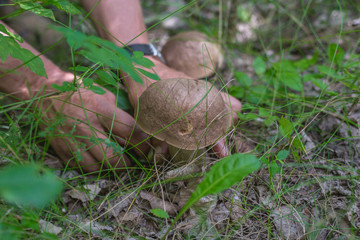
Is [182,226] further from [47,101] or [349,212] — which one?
[47,101]

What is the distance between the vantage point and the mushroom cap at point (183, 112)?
154cm

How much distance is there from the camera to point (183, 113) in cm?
154

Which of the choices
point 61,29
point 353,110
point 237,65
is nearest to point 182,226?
point 61,29

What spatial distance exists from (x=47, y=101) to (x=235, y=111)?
1326 millimetres

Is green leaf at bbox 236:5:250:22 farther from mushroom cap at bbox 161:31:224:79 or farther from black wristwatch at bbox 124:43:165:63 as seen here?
black wristwatch at bbox 124:43:165:63

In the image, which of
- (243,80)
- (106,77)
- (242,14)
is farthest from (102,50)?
(242,14)

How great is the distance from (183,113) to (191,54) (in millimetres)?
1361

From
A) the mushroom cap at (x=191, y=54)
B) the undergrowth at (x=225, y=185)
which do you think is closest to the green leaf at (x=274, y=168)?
the undergrowth at (x=225, y=185)

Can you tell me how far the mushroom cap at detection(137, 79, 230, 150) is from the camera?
60.5 inches

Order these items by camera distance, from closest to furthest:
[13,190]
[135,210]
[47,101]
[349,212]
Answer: [13,190] < [349,212] < [135,210] < [47,101]

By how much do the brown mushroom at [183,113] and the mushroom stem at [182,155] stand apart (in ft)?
0.63

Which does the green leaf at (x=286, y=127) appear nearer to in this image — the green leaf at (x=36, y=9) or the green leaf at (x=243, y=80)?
the green leaf at (x=243, y=80)

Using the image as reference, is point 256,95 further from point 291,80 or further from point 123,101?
point 123,101

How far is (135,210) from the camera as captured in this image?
5.50ft
